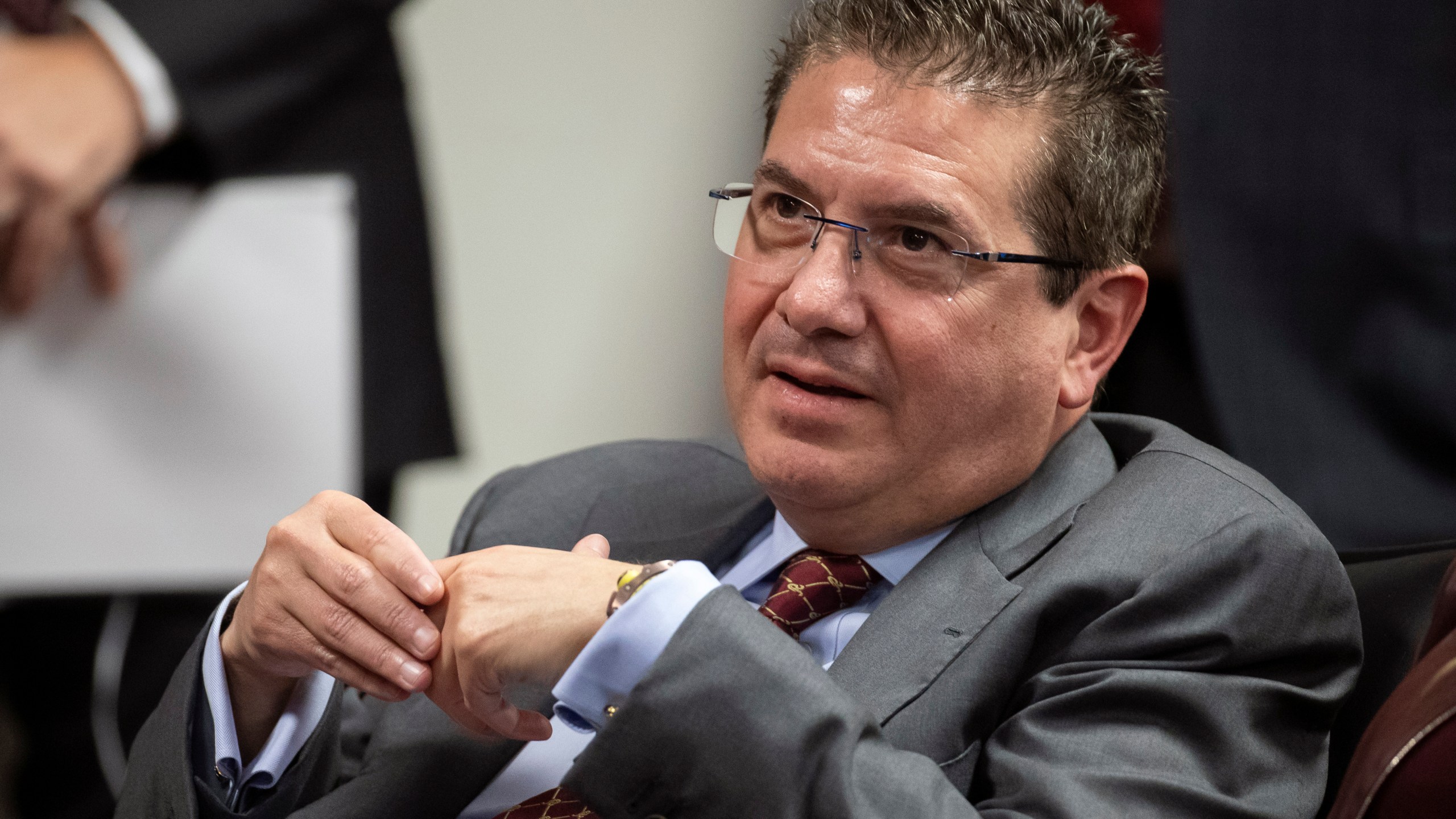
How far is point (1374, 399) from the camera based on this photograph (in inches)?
69.8

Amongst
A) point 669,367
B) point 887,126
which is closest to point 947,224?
point 887,126

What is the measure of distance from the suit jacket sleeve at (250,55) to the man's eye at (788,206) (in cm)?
130

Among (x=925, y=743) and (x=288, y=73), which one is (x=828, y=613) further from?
(x=288, y=73)

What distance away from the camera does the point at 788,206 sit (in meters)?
1.35

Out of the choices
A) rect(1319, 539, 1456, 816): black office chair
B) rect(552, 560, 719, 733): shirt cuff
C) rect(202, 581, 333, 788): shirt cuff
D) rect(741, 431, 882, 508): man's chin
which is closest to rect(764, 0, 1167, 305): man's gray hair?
rect(741, 431, 882, 508): man's chin

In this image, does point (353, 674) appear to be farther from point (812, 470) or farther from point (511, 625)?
point (812, 470)

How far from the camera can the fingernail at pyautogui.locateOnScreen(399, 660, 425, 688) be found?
44.8 inches

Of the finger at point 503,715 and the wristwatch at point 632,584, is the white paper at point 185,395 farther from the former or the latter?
the wristwatch at point 632,584

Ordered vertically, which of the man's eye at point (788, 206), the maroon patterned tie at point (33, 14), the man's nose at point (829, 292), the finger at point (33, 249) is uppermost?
the maroon patterned tie at point (33, 14)

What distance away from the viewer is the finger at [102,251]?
2203mm

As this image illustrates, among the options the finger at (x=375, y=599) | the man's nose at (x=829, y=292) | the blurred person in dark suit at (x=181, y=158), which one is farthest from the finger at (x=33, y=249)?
the man's nose at (x=829, y=292)

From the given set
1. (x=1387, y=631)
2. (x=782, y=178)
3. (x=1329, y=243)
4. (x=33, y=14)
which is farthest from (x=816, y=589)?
(x=33, y=14)

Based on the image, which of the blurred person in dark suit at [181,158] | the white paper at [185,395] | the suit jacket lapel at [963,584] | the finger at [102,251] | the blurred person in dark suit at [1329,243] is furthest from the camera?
the white paper at [185,395]

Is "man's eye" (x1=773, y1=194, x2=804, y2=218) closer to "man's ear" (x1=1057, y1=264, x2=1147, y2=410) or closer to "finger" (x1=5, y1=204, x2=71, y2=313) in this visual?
"man's ear" (x1=1057, y1=264, x2=1147, y2=410)
